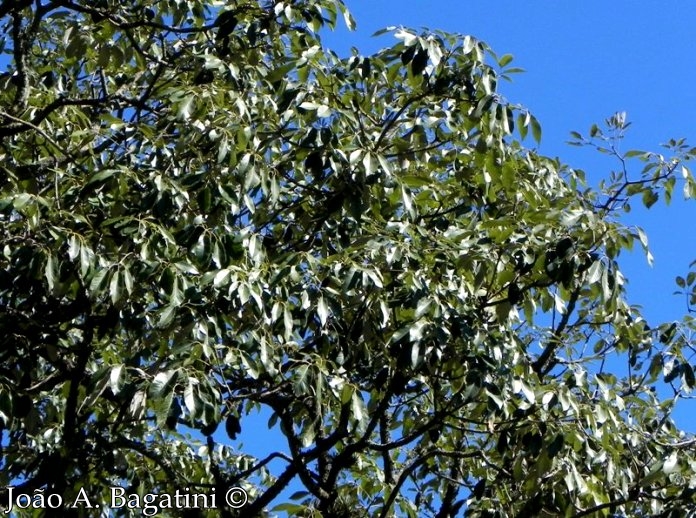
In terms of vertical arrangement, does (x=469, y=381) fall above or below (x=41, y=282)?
below

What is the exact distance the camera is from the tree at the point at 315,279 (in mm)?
5340

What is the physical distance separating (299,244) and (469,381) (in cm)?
127

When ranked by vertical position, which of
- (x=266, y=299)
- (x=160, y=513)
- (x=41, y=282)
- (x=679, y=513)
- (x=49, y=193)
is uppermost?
(x=49, y=193)

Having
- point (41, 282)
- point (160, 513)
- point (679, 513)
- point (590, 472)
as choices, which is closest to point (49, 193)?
point (41, 282)

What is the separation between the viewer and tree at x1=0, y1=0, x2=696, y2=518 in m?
5.34

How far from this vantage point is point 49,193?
603cm

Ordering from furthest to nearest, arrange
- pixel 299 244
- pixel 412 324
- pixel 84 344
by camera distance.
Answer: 1. pixel 299 244
2. pixel 84 344
3. pixel 412 324

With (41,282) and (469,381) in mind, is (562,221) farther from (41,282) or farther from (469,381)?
(41,282)

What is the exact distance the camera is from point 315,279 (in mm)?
5527

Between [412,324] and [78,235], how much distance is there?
151 cm

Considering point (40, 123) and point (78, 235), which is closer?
point (78, 235)

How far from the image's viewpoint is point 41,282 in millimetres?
5922

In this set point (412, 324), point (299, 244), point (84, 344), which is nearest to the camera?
point (412, 324)

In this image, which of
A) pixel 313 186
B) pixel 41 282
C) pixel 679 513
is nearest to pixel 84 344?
pixel 41 282
